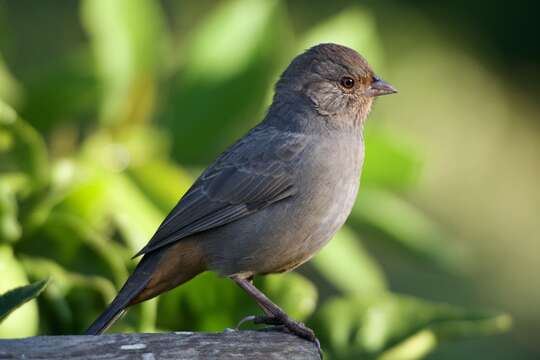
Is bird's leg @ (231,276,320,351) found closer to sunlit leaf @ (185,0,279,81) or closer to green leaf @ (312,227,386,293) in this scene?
green leaf @ (312,227,386,293)

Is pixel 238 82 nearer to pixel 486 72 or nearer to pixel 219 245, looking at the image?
pixel 219 245

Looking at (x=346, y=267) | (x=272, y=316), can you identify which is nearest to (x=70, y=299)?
(x=272, y=316)

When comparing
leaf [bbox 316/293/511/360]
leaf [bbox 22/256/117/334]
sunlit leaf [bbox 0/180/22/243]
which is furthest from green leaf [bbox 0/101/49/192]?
leaf [bbox 316/293/511/360]

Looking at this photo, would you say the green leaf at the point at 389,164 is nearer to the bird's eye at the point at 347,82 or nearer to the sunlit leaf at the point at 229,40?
the bird's eye at the point at 347,82

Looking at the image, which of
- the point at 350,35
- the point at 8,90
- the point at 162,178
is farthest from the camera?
the point at 350,35

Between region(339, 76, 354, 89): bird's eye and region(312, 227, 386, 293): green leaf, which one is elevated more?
region(339, 76, 354, 89): bird's eye

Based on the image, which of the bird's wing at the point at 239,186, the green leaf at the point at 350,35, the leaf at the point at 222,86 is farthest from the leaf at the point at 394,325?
the green leaf at the point at 350,35

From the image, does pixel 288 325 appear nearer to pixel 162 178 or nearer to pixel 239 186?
pixel 239 186
